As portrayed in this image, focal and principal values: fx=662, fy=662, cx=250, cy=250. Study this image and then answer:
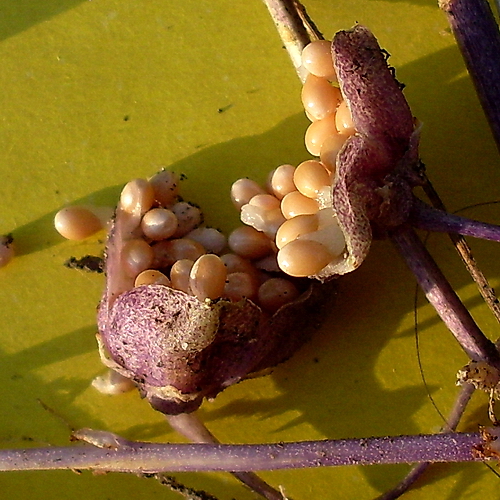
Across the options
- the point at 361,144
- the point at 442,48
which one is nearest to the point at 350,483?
the point at 361,144

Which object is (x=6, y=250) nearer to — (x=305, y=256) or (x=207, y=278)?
(x=207, y=278)

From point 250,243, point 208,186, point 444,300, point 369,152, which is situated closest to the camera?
point 369,152

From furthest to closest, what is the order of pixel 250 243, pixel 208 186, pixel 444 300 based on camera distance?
1. pixel 208 186
2. pixel 250 243
3. pixel 444 300

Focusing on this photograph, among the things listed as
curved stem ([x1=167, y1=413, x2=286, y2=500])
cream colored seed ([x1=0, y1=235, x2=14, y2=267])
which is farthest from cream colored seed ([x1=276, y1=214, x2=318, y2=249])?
cream colored seed ([x1=0, y1=235, x2=14, y2=267])

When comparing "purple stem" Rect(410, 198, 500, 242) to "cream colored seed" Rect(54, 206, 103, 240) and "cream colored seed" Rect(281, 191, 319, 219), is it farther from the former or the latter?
"cream colored seed" Rect(54, 206, 103, 240)

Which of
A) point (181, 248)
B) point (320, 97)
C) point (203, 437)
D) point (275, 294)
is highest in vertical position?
point (320, 97)

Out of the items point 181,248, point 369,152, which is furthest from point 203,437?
point 369,152
